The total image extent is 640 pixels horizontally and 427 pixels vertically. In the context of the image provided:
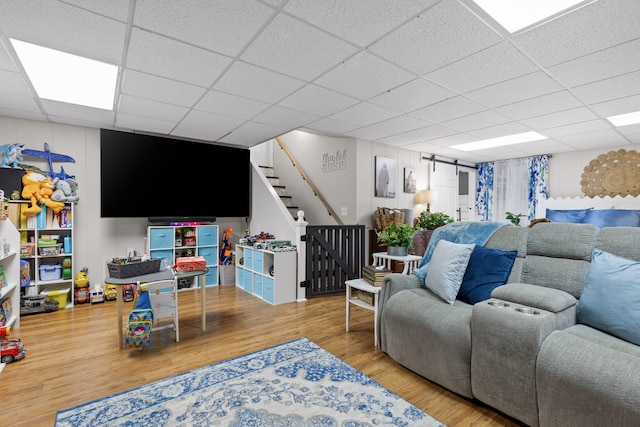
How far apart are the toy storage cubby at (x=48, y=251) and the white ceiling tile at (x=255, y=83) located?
9.25 feet

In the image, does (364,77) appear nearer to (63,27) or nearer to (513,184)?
(63,27)

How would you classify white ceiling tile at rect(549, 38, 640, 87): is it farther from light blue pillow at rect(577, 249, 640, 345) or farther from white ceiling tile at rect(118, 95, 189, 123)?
→ white ceiling tile at rect(118, 95, 189, 123)

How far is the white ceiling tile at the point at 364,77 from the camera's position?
2398mm

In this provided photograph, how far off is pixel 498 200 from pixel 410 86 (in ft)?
17.1

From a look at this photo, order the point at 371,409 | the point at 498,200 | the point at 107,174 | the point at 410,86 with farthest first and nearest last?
the point at 498,200
the point at 107,174
the point at 410,86
the point at 371,409

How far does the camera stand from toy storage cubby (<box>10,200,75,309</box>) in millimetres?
3619

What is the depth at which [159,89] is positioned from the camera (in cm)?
290

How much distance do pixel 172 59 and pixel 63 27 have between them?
64 cm

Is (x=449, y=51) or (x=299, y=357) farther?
(x=299, y=357)

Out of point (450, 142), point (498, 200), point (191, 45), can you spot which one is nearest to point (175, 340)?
point (191, 45)

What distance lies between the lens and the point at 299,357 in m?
2.50

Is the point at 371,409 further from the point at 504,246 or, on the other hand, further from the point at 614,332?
the point at 504,246

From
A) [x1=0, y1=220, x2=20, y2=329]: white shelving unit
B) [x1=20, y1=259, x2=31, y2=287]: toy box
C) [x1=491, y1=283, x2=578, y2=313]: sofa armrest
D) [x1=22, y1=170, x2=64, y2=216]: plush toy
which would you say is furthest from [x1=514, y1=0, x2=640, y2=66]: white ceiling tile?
[x1=20, y1=259, x2=31, y2=287]: toy box

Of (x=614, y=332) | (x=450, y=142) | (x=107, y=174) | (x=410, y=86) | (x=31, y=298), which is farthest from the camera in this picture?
(x=450, y=142)
